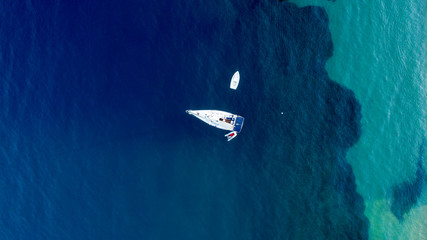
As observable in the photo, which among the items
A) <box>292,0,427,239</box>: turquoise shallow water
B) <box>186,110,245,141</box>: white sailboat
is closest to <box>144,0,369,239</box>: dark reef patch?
<box>186,110,245,141</box>: white sailboat

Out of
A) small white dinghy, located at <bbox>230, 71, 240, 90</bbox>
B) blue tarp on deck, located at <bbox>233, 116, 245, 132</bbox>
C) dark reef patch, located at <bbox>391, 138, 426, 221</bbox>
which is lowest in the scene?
dark reef patch, located at <bbox>391, 138, 426, 221</bbox>

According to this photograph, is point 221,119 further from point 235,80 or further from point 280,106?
point 280,106

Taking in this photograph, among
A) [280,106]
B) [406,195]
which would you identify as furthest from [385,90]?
[280,106]

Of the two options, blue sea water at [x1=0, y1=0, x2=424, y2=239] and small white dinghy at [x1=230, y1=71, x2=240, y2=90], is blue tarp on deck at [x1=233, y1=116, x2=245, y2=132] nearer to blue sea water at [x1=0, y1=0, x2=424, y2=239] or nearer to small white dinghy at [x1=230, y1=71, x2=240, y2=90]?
blue sea water at [x1=0, y1=0, x2=424, y2=239]

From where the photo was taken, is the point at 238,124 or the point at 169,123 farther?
the point at 238,124

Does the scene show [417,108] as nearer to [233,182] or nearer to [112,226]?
[233,182]

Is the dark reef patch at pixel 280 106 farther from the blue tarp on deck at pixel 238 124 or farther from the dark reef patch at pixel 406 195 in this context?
the dark reef patch at pixel 406 195

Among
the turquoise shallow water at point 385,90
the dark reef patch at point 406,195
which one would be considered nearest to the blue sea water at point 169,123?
the turquoise shallow water at point 385,90
